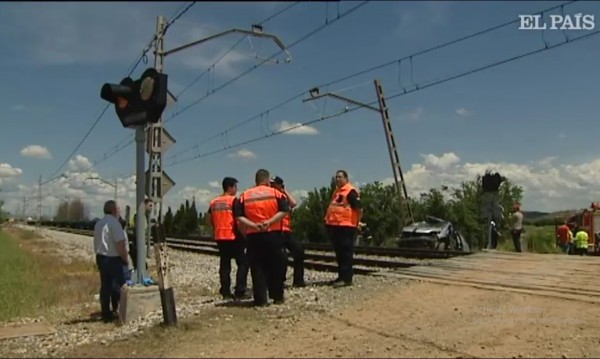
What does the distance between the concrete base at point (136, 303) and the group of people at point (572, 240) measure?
17309 mm

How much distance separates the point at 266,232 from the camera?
8.61 meters

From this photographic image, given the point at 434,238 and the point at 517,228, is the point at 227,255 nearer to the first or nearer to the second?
the point at 517,228

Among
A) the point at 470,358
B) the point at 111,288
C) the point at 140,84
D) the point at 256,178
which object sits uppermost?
the point at 140,84

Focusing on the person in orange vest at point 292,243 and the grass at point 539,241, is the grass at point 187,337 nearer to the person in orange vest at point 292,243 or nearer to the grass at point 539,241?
the person in orange vest at point 292,243

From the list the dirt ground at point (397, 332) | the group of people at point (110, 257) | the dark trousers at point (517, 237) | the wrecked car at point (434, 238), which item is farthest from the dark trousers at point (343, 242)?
the wrecked car at point (434, 238)

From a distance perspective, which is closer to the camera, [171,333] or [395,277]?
[171,333]

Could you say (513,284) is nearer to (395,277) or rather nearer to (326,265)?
(395,277)

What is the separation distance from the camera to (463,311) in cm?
856

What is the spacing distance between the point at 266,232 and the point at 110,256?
2.21m

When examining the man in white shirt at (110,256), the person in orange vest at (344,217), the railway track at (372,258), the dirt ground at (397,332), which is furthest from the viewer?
the railway track at (372,258)

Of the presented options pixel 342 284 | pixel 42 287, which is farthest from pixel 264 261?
pixel 42 287

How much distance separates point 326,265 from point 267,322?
9475 mm

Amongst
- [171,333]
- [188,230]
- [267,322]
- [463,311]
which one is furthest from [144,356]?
[188,230]

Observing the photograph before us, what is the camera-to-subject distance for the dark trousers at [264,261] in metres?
8.67
